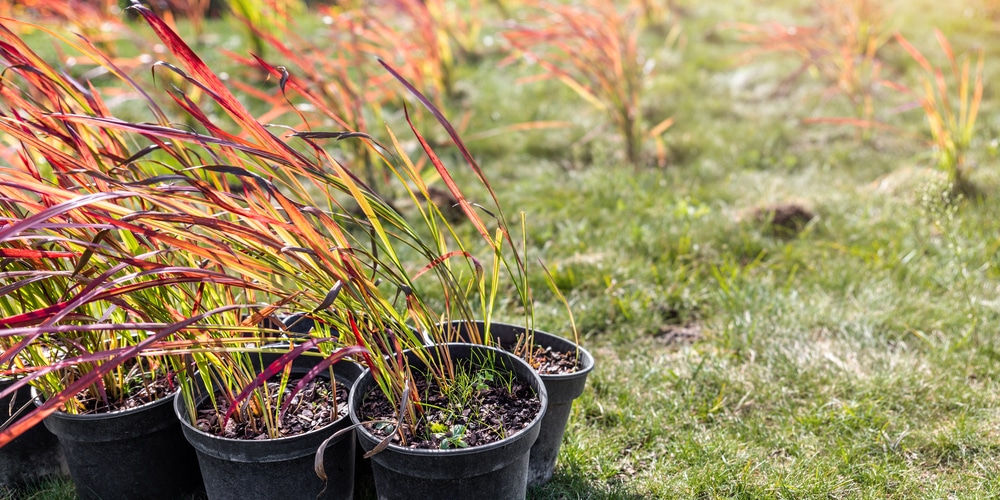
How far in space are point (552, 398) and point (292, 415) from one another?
0.57m

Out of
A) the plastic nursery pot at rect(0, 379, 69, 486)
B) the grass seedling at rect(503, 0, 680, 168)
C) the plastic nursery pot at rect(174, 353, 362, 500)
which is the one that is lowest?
the plastic nursery pot at rect(0, 379, 69, 486)

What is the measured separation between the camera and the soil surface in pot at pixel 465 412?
1546mm

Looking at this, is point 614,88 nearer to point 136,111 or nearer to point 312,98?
point 312,98

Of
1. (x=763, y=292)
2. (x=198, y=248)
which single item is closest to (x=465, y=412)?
(x=198, y=248)

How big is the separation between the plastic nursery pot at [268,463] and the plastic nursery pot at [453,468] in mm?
100

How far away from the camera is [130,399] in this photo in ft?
5.82

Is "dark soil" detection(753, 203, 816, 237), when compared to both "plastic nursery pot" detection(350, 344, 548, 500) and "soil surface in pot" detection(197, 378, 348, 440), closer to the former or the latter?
"plastic nursery pot" detection(350, 344, 548, 500)

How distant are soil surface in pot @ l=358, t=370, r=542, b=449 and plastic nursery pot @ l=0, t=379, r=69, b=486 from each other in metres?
0.86

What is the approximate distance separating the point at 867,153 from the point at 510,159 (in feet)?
6.00

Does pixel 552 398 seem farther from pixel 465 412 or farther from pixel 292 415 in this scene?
pixel 292 415

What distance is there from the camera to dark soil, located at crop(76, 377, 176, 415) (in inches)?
68.6

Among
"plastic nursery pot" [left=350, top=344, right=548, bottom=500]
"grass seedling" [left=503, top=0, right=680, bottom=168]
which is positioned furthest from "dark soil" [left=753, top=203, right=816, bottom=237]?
"plastic nursery pot" [left=350, top=344, right=548, bottom=500]

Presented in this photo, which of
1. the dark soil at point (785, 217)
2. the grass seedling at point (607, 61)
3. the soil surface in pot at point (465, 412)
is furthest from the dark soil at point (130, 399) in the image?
the dark soil at point (785, 217)

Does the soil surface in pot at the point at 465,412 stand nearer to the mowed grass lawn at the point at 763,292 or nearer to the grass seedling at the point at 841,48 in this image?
the mowed grass lawn at the point at 763,292
